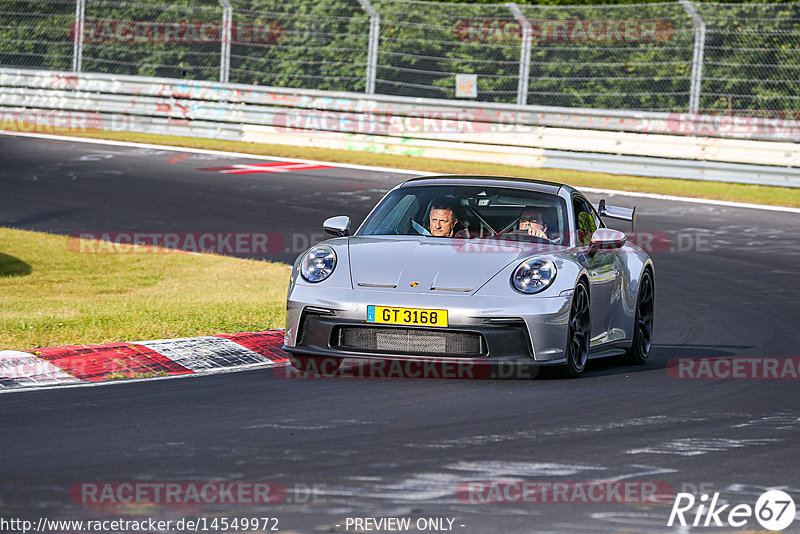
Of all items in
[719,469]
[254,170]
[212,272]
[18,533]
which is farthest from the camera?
[254,170]

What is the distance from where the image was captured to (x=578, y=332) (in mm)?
7973

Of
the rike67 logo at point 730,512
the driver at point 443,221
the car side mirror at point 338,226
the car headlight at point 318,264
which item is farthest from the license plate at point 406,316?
the rike67 logo at point 730,512

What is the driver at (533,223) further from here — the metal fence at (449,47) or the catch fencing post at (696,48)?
the catch fencing post at (696,48)

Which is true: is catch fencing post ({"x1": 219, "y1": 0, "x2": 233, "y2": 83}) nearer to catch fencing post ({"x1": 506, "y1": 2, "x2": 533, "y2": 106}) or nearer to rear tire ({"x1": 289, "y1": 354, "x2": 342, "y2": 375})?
catch fencing post ({"x1": 506, "y1": 2, "x2": 533, "y2": 106})

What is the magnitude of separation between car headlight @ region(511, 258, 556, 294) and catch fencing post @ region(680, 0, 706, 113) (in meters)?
13.4

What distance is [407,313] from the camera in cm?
745

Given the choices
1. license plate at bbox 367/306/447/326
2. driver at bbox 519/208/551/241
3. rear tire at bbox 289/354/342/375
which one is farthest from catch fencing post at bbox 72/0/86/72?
license plate at bbox 367/306/447/326

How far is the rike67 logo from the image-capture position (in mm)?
4684

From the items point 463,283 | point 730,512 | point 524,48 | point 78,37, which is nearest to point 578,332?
point 463,283

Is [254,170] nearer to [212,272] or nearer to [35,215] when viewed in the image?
[35,215]

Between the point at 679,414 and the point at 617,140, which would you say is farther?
the point at 617,140

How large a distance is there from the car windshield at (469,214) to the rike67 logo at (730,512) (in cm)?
366

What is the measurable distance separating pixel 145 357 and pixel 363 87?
15.7 m

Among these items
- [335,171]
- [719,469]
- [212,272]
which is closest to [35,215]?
[212,272]
